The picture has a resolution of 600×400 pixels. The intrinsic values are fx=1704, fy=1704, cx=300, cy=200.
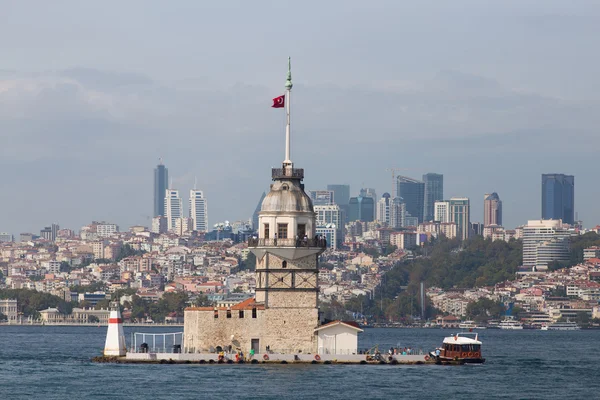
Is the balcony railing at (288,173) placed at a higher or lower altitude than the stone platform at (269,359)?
higher

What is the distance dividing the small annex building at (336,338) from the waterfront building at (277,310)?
9.8 inches

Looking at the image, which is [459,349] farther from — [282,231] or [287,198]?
[287,198]

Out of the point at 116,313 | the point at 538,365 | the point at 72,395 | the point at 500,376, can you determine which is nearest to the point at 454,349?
the point at 500,376

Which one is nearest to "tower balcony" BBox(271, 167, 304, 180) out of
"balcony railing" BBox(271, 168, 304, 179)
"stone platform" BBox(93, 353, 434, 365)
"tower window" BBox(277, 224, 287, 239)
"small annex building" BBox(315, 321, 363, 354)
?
"balcony railing" BBox(271, 168, 304, 179)

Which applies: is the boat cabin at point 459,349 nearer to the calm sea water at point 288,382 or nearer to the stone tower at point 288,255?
the calm sea water at point 288,382

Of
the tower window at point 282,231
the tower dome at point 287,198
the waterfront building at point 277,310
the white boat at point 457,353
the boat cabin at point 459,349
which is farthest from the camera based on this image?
the boat cabin at point 459,349

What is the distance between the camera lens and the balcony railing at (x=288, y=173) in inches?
2662

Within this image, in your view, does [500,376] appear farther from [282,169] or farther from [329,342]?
[282,169]

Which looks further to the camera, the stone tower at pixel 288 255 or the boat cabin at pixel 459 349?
the boat cabin at pixel 459 349

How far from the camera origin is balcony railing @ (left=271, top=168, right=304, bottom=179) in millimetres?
67625

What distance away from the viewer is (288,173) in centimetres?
6775

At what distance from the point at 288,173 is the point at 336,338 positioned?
681cm

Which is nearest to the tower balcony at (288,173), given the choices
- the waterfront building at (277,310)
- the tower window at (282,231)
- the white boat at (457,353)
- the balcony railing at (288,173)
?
the balcony railing at (288,173)

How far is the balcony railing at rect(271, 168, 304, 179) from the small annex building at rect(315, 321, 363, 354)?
19.6ft
